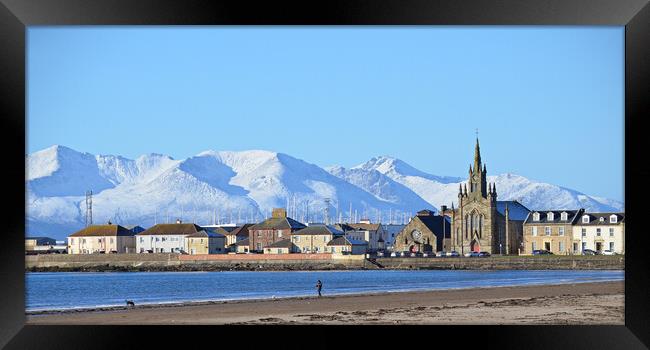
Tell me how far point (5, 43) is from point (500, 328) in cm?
561

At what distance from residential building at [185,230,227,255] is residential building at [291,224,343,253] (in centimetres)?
707

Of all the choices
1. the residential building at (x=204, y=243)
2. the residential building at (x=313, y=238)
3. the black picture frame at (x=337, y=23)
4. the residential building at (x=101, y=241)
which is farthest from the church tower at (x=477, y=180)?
the black picture frame at (x=337, y=23)

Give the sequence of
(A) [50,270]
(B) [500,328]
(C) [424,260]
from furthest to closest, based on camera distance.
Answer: (A) [50,270] < (C) [424,260] < (B) [500,328]

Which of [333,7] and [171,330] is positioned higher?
[333,7]

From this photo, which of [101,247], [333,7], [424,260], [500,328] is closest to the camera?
[333,7]

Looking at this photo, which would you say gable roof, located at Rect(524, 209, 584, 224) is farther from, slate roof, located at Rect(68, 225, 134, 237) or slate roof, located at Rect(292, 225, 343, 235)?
slate roof, located at Rect(68, 225, 134, 237)

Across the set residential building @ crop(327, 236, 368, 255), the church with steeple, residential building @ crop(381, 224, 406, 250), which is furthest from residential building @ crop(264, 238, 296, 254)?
residential building @ crop(381, 224, 406, 250)

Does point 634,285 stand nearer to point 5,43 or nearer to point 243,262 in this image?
point 5,43

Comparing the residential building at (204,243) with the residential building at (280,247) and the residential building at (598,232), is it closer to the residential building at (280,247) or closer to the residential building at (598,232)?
the residential building at (280,247)

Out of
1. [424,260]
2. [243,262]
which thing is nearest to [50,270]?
[243,262]

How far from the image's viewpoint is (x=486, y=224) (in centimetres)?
7600

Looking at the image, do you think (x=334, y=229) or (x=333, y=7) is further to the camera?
(x=334, y=229)

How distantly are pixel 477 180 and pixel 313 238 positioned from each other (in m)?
13.3

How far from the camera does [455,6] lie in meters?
10.1
